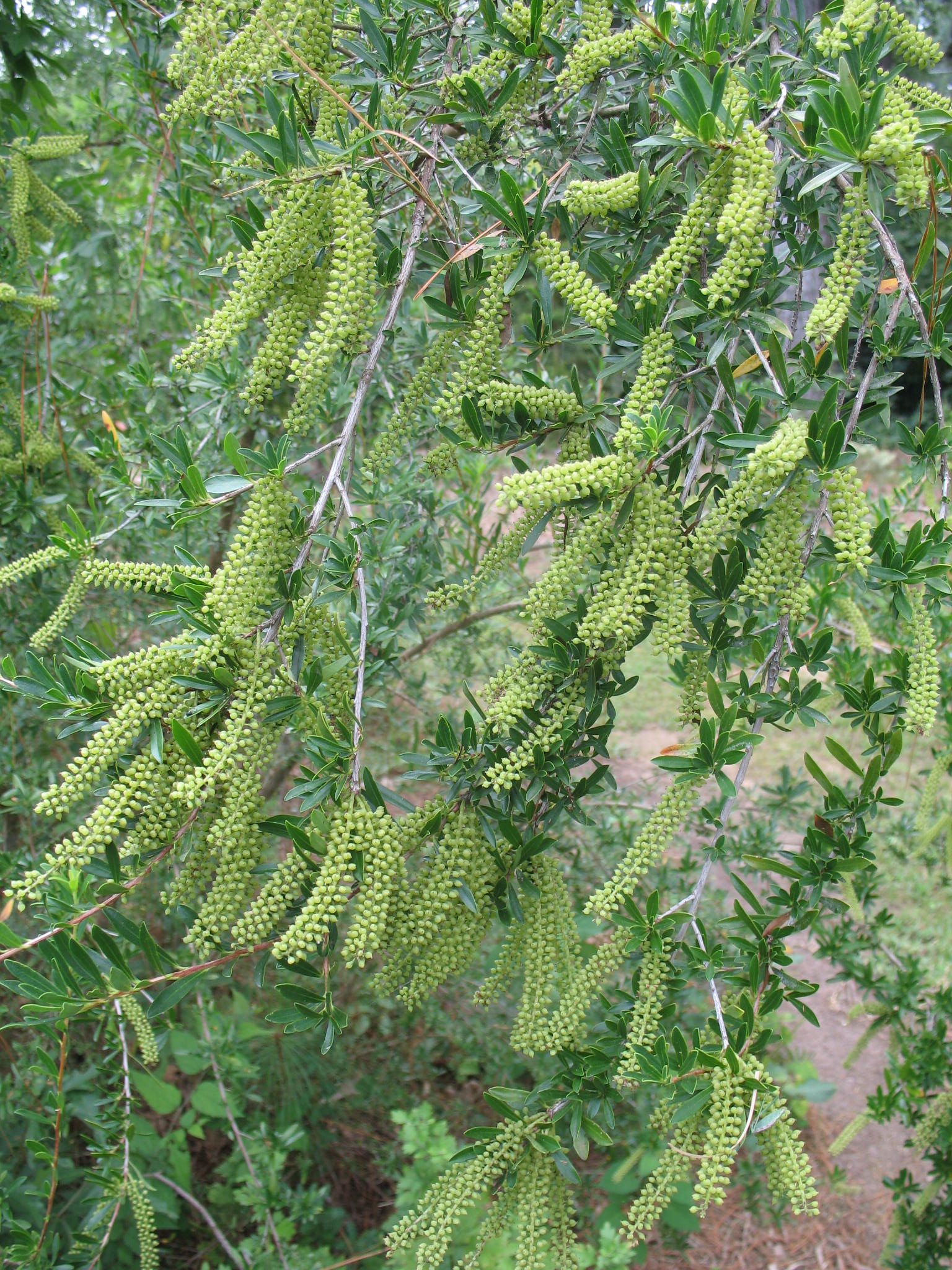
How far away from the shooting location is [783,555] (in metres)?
1.35

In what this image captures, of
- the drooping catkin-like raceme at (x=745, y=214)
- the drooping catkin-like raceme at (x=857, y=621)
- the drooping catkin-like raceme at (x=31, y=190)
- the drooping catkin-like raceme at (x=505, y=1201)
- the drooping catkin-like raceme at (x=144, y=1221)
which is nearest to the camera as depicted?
the drooping catkin-like raceme at (x=745, y=214)

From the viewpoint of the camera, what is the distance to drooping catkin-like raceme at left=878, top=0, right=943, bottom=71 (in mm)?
1672

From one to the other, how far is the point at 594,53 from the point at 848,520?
92 centimetres

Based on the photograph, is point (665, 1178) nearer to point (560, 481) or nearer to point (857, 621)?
point (560, 481)

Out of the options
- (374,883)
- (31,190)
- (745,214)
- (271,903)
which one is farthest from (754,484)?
(31,190)

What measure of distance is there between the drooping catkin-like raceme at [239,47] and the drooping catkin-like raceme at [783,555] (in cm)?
104

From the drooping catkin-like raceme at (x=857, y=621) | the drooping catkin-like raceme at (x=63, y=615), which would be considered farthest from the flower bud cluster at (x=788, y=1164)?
the drooping catkin-like raceme at (x=63, y=615)

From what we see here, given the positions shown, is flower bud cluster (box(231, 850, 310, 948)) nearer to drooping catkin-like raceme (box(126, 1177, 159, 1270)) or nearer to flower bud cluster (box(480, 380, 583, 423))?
flower bud cluster (box(480, 380, 583, 423))

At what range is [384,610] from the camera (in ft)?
7.35

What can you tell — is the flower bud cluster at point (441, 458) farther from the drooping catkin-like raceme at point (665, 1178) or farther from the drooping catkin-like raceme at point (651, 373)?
the drooping catkin-like raceme at point (665, 1178)

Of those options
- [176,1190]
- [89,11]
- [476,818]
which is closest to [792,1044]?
[176,1190]

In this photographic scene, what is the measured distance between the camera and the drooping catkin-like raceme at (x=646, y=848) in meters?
1.41

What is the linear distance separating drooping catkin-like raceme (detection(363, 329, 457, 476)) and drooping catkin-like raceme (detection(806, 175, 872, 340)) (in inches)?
25.5

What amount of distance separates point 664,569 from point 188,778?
30.0 inches
